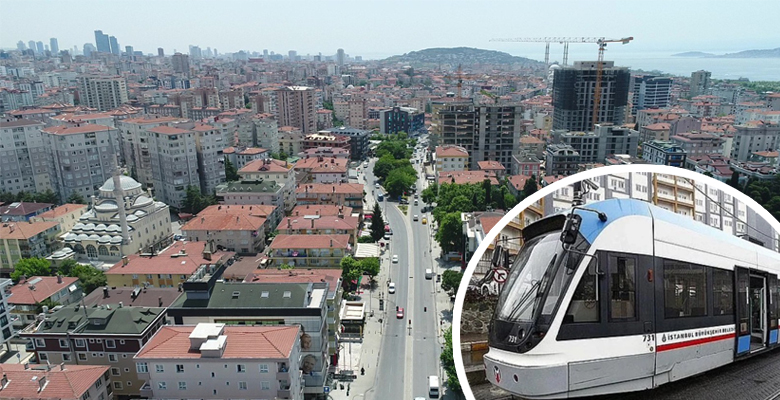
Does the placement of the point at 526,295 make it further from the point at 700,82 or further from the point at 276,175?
the point at 700,82

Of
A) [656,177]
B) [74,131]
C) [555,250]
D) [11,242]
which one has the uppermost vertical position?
[656,177]

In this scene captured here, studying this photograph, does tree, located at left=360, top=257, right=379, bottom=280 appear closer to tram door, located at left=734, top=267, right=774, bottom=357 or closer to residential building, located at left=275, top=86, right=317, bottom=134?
tram door, located at left=734, top=267, right=774, bottom=357

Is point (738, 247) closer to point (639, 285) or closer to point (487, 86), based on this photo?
point (639, 285)

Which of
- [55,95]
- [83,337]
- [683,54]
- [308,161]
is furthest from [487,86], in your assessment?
[683,54]

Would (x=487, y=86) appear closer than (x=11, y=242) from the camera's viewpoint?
No

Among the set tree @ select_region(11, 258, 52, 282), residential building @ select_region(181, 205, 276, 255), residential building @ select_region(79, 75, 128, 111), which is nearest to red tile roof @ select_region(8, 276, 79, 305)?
tree @ select_region(11, 258, 52, 282)

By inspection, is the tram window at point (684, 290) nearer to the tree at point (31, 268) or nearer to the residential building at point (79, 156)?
the tree at point (31, 268)
